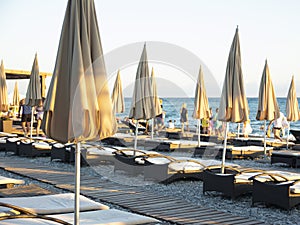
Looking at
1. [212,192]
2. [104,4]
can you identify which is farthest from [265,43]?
[212,192]

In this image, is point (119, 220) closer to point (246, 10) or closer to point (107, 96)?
point (107, 96)

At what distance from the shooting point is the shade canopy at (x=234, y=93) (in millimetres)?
6711

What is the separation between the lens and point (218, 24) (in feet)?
58.0

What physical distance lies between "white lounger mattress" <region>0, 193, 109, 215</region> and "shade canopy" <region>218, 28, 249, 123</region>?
10.1ft

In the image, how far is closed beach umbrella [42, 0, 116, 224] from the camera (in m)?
2.97

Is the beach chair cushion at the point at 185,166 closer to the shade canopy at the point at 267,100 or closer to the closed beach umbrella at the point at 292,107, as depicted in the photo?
the shade canopy at the point at 267,100

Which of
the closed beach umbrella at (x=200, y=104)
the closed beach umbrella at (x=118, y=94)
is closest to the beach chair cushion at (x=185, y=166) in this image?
the closed beach umbrella at (x=200, y=104)

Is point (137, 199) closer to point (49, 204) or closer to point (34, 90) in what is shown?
point (49, 204)

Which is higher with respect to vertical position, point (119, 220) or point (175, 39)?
point (175, 39)

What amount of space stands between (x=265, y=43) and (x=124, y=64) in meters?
12.6

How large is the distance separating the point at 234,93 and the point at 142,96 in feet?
6.88

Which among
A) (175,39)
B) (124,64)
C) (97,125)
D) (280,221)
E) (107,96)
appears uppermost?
(175,39)

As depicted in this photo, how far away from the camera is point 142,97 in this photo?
324 inches

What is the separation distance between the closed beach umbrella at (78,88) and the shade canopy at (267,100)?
25.8ft
